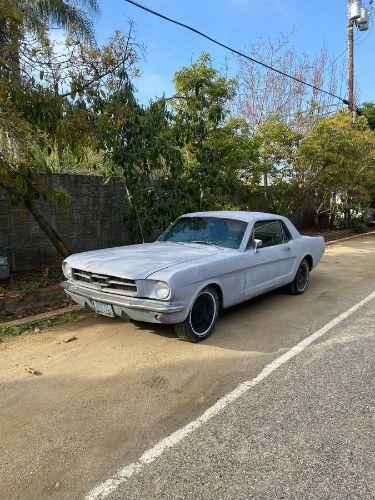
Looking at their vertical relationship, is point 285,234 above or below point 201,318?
above

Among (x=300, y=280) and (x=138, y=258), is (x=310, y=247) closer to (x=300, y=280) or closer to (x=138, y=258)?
(x=300, y=280)

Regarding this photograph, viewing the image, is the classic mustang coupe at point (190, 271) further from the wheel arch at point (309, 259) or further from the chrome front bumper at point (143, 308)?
the wheel arch at point (309, 259)

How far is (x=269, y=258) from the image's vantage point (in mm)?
5957

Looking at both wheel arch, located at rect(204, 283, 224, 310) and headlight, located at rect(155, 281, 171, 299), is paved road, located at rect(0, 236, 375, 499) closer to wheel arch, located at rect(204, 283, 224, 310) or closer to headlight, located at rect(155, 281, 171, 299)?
wheel arch, located at rect(204, 283, 224, 310)

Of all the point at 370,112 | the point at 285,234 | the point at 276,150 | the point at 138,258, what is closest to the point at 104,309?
the point at 138,258

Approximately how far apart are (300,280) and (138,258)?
3.27 m

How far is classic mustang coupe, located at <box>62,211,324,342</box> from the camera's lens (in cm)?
440

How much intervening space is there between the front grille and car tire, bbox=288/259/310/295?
3.32 meters

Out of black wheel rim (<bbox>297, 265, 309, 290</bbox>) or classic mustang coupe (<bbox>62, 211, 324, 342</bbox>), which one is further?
black wheel rim (<bbox>297, 265, 309, 290</bbox>)

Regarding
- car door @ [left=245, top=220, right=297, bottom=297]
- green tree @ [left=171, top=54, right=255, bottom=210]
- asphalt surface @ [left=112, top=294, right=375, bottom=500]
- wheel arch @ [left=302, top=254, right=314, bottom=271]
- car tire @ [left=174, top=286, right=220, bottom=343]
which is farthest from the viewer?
green tree @ [left=171, top=54, right=255, bottom=210]

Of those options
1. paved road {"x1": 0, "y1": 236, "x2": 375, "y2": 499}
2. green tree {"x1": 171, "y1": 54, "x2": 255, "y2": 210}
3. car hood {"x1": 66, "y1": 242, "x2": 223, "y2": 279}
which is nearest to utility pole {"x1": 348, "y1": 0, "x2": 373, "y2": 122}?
green tree {"x1": 171, "y1": 54, "x2": 255, "y2": 210}

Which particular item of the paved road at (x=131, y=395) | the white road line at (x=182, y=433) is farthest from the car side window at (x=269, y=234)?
the white road line at (x=182, y=433)

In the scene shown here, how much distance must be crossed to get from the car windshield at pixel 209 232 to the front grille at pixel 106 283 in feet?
5.10

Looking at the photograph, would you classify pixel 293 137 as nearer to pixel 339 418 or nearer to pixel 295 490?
pixel 339 418
